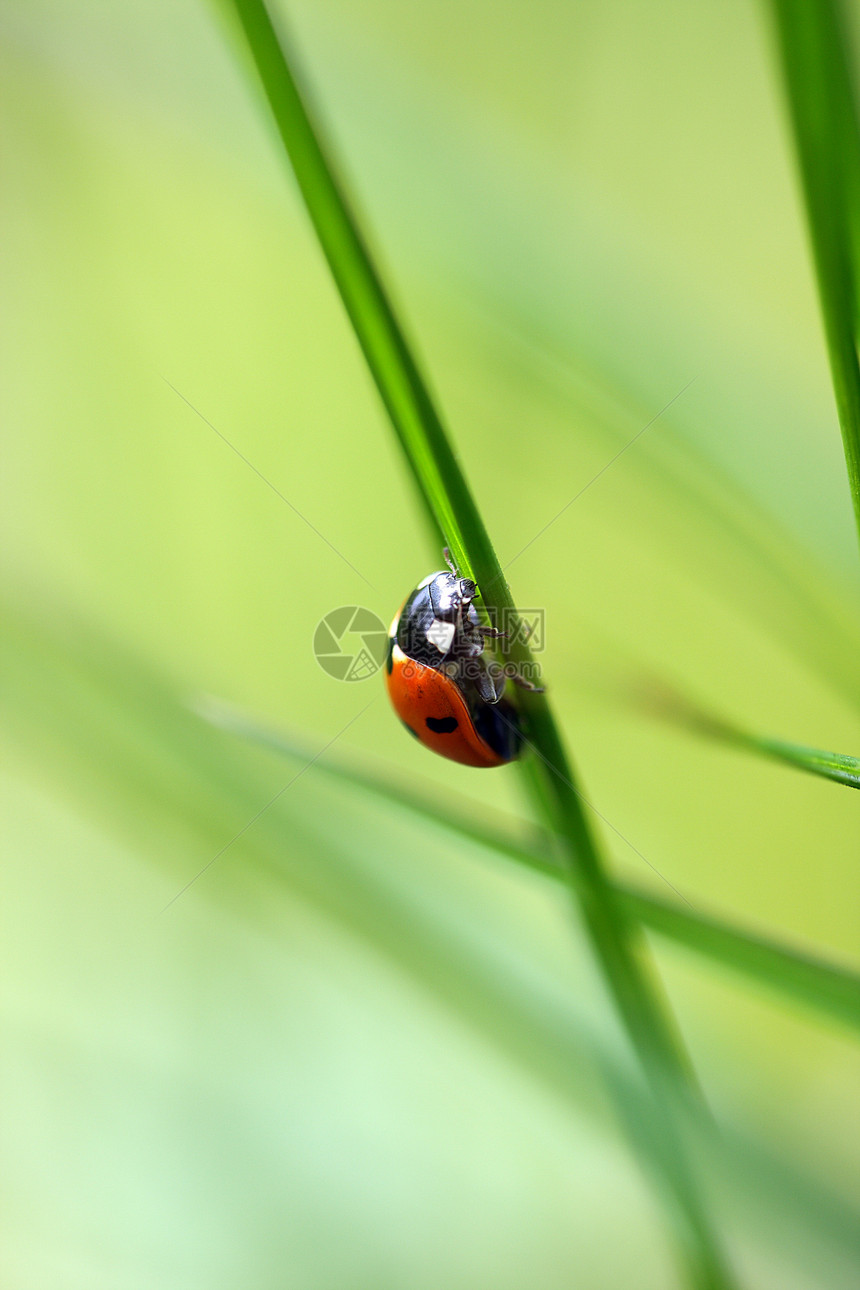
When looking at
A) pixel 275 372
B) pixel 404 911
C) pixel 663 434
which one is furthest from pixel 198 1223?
pixel 275 372

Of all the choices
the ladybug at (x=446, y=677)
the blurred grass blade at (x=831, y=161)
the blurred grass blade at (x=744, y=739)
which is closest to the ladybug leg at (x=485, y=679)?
the ladybug at (x=446, y=677)

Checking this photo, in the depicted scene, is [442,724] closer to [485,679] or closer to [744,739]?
[485,679]

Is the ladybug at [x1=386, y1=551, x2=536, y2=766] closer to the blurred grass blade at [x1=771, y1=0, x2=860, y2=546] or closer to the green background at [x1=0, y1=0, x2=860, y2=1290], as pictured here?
the green background at [x1=0, y1=0, x2=860, y2=1290]

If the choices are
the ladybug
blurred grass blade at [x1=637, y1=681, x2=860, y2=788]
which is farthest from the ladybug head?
blurred grass blade at [x1=637, y1=681, x2=860, y2=788]

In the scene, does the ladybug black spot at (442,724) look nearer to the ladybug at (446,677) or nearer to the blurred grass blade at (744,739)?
the ladybug at (446,677)

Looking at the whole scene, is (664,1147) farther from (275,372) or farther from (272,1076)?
(275,372)

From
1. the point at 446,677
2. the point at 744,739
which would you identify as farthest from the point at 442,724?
the point at 744,739
